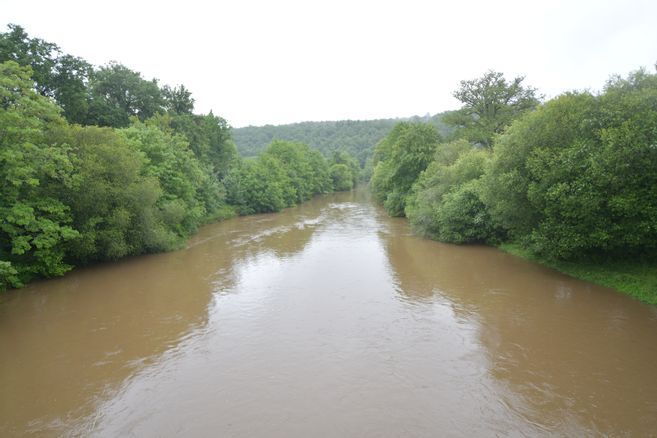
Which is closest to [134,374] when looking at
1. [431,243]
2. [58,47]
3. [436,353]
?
[436,353]

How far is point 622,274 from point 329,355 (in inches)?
510

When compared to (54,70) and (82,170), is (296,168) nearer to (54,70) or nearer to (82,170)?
(54,70)

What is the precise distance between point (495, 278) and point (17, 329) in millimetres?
19438

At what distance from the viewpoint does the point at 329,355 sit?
11883 mm

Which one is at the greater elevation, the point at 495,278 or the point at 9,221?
the point at 9,221

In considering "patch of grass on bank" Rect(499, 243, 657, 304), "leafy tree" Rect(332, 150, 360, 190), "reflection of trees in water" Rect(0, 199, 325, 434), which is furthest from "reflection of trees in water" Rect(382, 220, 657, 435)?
"leafy tree" Rect(332, 150, 360, 190)

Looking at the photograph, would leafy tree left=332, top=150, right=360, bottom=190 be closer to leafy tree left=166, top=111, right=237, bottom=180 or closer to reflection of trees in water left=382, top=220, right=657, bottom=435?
leafy tree left=166, top=111, right=237, bottom=180

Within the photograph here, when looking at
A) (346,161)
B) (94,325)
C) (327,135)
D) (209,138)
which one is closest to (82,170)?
(94,325)

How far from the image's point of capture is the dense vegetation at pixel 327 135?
147625 mm

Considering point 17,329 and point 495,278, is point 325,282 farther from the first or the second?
point 17,329

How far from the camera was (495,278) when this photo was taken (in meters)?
19.1

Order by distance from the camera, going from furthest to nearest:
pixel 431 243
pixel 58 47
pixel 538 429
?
1. pixel 58 47
2. pixel 431 243
3. pixel 538 429

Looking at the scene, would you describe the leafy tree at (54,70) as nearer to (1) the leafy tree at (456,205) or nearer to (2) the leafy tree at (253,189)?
(2) the leafy tree at (253,189)

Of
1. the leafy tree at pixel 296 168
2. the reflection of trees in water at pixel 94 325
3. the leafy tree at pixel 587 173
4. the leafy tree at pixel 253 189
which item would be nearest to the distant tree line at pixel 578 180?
the leafy tree at pixel 587 173
